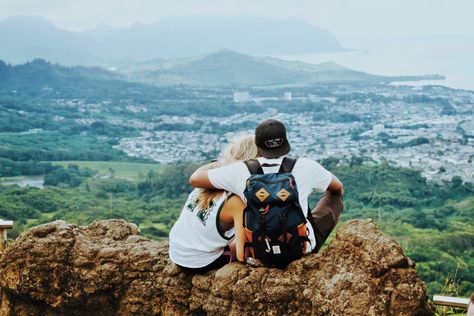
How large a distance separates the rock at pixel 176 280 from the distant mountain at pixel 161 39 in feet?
343

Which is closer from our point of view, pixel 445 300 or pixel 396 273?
pixel 396 273

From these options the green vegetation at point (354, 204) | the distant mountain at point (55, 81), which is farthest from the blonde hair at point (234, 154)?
the distant mountain at point (55, 81)

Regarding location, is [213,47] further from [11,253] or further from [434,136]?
[11,253]

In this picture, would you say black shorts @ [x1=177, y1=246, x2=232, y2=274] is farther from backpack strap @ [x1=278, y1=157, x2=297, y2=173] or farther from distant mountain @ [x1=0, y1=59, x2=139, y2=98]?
distant mountain @ [x1=0, y1=59, x2=139, y2=98]

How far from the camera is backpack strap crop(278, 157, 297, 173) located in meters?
4.35

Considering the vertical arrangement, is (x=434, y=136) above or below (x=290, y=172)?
below

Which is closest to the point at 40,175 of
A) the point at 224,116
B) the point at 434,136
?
the point at 434,136

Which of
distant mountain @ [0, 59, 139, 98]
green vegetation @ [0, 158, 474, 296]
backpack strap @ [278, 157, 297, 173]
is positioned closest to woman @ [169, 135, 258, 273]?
backpack strap @ [278, 157, 297, 173]

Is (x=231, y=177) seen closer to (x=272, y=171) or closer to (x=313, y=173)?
(x=272, y=171)

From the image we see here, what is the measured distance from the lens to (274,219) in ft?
13.4

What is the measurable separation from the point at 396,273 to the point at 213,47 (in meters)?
142

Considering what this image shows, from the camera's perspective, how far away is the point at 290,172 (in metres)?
4.36

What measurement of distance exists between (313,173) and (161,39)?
482ft

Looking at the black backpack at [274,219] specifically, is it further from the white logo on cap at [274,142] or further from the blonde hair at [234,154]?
the blonde hair at [234,154]
